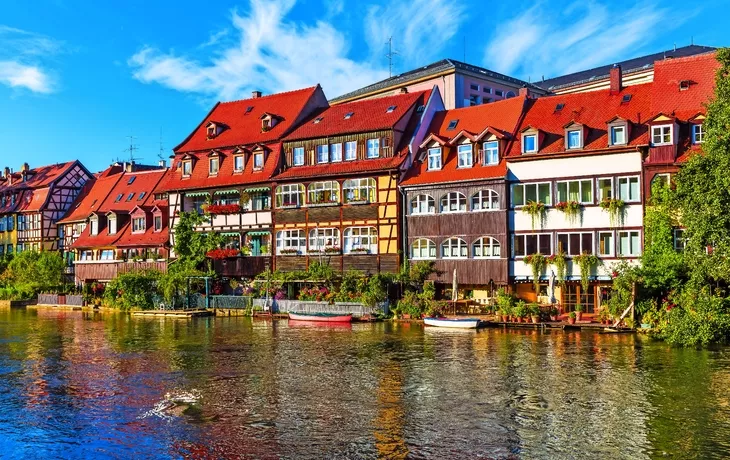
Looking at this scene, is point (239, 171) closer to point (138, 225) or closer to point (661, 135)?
point (138, 225)

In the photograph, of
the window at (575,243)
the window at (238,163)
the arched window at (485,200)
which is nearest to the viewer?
the window at (575,243)

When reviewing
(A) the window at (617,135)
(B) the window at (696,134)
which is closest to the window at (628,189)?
(A) the window at (617,135)

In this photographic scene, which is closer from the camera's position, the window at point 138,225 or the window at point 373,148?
the window at point 373,148

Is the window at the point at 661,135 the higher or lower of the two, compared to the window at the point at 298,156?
lower

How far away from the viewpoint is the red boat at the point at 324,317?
45.8 metres

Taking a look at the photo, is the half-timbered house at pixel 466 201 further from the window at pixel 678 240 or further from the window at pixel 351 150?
the window at pixel 678 240

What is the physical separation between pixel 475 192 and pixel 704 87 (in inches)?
561

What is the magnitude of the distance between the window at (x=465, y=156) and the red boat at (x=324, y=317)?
469 inches

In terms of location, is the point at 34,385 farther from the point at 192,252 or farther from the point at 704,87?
the point at 704,87

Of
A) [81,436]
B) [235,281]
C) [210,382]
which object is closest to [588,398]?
[210,382]

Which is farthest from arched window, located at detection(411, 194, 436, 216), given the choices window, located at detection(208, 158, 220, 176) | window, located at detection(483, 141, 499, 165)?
window, located at detection(208, 158, 220, 176)

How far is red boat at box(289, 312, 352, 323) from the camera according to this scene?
1804 inches

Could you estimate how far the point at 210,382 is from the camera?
2742cm

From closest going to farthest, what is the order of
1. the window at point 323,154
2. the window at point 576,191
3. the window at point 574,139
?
the window at point 576,191 → the window at point 574,139 → the window at point 323,154
